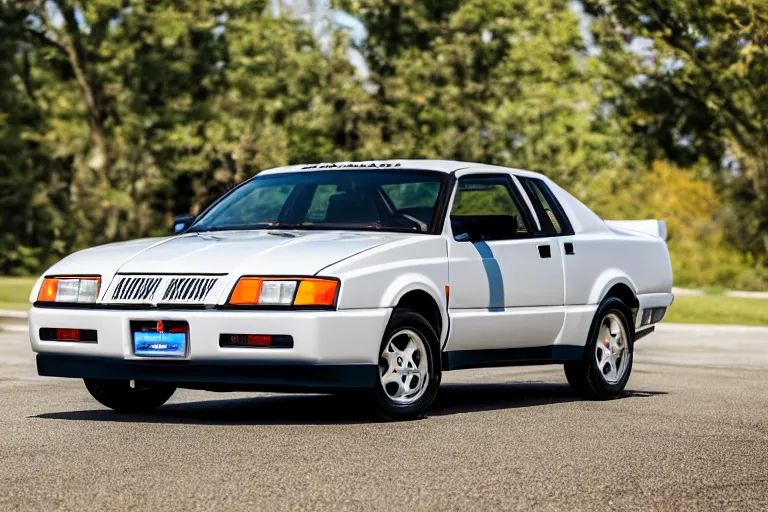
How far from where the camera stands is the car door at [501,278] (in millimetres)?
9734

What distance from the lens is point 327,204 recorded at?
1010 centimetres

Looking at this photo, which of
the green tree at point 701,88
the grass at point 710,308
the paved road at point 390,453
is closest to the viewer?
the paved road at point 390,453

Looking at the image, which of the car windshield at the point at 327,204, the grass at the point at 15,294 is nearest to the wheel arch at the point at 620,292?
the car windshield at the point at 327,204

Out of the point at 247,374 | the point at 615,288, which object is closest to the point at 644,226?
the point at 615,288

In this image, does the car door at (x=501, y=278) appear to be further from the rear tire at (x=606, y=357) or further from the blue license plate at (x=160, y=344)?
the blue license plate at (x=160, y=344)

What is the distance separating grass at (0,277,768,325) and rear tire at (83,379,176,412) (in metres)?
18.7

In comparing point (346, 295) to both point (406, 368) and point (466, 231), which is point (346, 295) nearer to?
point (406, 368)

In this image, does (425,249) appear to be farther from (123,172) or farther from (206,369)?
(123,172)

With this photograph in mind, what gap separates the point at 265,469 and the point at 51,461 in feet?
3.75

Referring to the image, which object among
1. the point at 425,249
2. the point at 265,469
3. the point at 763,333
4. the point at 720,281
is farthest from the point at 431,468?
the point at 720,281

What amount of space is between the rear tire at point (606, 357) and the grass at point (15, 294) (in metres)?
19.9

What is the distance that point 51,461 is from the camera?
7367 mm

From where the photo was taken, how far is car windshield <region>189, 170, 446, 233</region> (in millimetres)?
9859

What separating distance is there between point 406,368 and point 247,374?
3.57 ft
